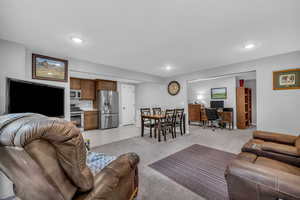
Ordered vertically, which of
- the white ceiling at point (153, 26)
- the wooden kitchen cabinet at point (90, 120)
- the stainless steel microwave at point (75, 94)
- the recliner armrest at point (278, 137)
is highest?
the white ceiling at point (153, 26)

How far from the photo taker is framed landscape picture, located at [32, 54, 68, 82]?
2.58 metres

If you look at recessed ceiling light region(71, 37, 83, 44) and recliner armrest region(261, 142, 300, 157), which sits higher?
recessed ceiling light region(71, 37, 83, 44)

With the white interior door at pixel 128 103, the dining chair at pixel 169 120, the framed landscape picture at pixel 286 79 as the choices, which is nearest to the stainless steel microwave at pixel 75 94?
the white interior door at pixel 128 103

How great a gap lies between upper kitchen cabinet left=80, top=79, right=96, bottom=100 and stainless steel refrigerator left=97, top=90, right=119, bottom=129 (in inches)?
12.9

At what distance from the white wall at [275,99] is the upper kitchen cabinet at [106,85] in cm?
501

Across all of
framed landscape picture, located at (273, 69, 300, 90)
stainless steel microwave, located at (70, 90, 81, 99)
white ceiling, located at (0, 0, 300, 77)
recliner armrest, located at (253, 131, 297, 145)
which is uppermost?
white ceiling, located at (0, 0, 300, 77)

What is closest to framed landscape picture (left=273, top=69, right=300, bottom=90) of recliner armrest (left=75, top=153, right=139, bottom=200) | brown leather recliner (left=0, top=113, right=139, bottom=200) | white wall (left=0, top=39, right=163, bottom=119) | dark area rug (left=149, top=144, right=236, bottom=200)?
dark area rug (left=149, top=144, right=236, bottom=200)

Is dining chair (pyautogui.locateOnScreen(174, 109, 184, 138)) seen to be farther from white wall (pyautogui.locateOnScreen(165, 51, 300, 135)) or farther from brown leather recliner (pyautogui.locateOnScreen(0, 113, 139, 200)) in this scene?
brown leather recliner (pyautogui.locateOnScreen(0, 113, 139, 200))

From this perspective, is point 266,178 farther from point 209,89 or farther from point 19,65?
point 209,89

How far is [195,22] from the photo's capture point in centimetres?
176

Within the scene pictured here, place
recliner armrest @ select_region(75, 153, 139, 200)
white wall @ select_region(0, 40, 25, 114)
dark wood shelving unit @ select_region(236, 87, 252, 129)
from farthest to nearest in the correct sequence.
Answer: dark wood shelving unit @ select_region(236, 87, 252, 129) → white wall @ select_region(0, 40, 25, 114) → recliner armrest @ select_region(75, 153, 139, 200)

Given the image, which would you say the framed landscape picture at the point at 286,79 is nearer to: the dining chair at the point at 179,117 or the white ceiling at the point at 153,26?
the white ceiling at the point at 153,26

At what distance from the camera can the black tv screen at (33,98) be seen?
1.71 meters

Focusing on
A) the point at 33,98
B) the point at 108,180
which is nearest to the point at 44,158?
the point at 108,180
